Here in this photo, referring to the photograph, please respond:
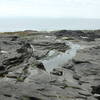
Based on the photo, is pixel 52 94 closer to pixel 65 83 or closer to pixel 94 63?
pixel 65 83

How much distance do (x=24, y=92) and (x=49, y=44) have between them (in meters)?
49.4

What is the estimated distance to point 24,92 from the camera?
92.7ft

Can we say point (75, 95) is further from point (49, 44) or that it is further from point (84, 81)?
point (49, 44)

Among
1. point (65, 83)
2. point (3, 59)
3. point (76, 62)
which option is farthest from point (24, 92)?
point (76, 62)

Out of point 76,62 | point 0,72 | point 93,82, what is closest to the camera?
point 93,82

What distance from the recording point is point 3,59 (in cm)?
4675

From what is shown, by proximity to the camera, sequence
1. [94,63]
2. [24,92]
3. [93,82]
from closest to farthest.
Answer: [24,92] < [93,82] < [94,63]

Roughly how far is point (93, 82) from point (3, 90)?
1379 cm

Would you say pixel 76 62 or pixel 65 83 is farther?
pixel 76 62

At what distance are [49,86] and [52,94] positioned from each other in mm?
2443

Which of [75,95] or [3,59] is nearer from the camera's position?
[75,95]

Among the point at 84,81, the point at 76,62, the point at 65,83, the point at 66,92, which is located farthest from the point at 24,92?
the point at 76,62

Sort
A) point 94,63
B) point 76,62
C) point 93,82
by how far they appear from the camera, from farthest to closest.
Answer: point 76,62 → point 94,63 → point 93,82

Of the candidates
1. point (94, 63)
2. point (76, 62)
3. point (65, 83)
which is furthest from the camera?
point (76, 62)
